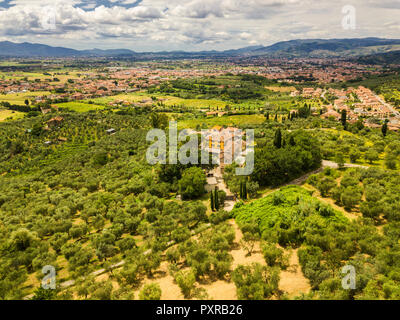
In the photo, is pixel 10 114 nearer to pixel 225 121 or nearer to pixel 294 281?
pixel 225 121

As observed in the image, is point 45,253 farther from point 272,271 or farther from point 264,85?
point 264,85

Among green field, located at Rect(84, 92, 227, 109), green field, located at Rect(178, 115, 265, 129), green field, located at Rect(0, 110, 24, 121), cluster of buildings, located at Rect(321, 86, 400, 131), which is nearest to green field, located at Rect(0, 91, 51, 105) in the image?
green field, located at Rect(0, 110, 24, 121)

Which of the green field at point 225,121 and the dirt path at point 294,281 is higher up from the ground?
the green field at point 225,121

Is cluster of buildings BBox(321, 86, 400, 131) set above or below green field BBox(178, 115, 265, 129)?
above

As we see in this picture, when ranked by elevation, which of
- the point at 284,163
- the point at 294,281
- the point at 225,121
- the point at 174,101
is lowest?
the point at 294,281

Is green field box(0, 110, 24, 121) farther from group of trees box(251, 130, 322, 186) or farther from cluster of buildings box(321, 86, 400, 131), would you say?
cluster of buildings box(321, 86, 400, 131)

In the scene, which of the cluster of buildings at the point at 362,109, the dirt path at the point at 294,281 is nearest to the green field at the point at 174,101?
the cluster of buildings at the point at 362,109

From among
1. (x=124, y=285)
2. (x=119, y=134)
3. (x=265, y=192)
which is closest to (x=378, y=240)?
(x=265, y=192)

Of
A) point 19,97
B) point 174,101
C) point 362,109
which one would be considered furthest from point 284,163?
point 19,97

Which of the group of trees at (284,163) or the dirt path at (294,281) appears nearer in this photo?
the dirt path at (294,281)

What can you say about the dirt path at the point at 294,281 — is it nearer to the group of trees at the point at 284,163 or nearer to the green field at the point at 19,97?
the group of trees at the point at 284,163

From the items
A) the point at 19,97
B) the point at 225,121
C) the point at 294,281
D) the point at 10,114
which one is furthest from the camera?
the point at 19,97
